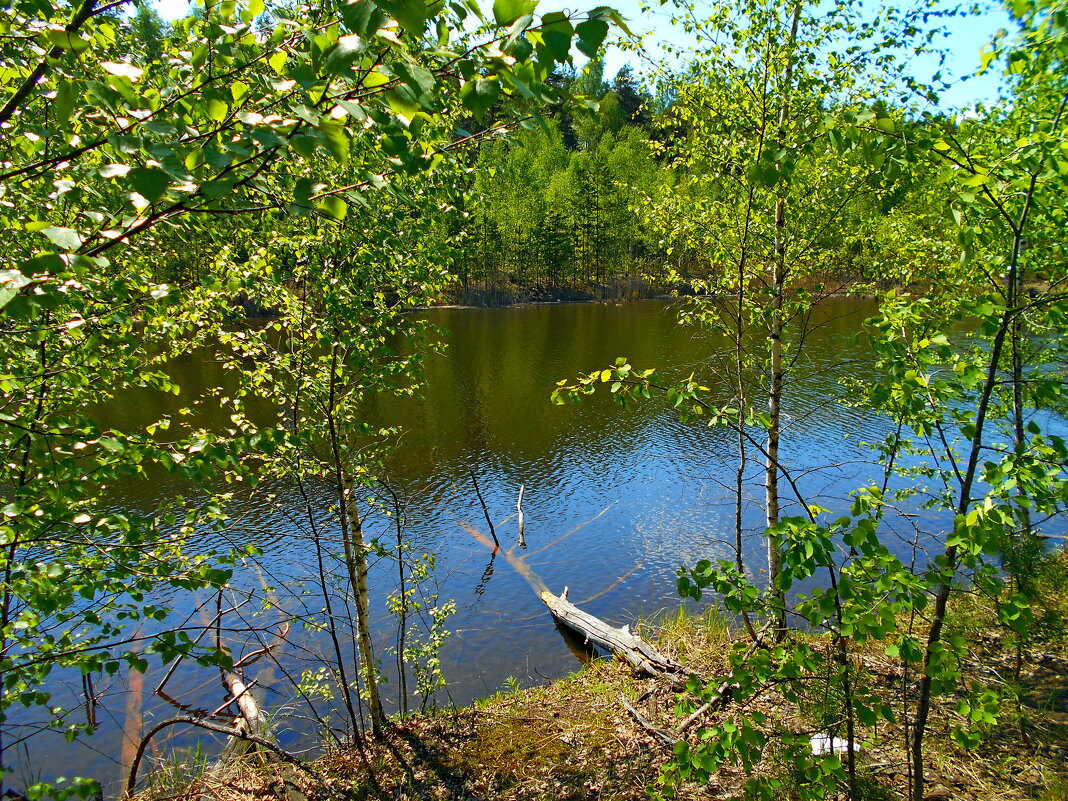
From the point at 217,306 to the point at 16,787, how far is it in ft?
22.4

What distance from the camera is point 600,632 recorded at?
31.6 feet

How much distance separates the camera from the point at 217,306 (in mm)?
5445

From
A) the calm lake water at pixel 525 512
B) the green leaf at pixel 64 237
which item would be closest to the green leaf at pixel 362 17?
the green leaf at pixel 64 237

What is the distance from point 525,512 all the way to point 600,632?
5.81 metres

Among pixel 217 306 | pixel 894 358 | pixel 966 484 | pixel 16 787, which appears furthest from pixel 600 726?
pixel 16 787

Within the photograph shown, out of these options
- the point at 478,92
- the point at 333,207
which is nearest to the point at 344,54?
the point at 478,92

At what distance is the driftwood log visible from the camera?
8.15 metres

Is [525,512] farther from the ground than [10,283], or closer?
closer

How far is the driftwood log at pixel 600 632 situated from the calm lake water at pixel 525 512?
0.25m

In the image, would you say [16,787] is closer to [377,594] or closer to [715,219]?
[377,594]

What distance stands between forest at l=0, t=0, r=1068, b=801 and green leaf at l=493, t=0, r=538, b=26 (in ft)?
0.05

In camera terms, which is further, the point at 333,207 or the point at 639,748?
the point at 639,748

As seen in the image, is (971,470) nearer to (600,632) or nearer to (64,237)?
(64,237)

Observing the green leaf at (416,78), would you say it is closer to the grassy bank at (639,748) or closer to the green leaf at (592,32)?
the green leaf at (592,32)
